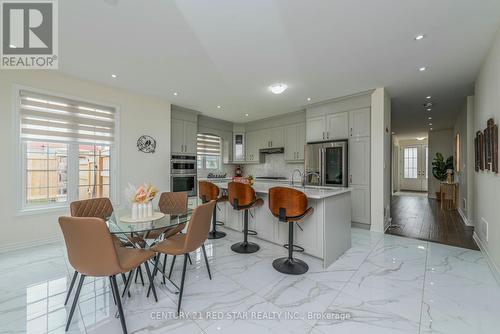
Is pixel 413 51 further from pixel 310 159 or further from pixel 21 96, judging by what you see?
pixel 21 96

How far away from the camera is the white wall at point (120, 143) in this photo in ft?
10.2

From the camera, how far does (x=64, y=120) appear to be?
3.64 meters

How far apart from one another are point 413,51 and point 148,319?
4.16 metres

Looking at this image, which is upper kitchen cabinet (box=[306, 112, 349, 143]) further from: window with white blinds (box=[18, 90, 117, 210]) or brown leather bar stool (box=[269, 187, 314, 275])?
window with white blinds (box=[18, 90, 117, 210])

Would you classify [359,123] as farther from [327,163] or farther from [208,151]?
[208,151]

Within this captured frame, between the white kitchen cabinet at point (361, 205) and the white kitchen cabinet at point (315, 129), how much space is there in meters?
1.41

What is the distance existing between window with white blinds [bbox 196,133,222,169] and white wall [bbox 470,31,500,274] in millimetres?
5833

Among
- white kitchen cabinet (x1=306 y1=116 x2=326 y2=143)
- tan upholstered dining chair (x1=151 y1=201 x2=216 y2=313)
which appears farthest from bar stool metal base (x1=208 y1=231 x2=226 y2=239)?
white kitchen cabinet (x1=306 y1=116 x2=326 y2=143)

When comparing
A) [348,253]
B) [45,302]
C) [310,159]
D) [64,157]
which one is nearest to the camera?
[45,302]

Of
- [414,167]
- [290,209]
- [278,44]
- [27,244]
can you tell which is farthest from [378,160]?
[414,167]

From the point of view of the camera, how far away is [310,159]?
16.4ft

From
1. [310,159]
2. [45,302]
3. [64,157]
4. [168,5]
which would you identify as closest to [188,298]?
[45,302]

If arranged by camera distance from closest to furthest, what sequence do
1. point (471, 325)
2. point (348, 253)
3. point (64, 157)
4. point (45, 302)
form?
point (471, 325)
point (45, 302)
point (348, 253)
point (64, 157)

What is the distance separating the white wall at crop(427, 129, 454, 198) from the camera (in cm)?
847
